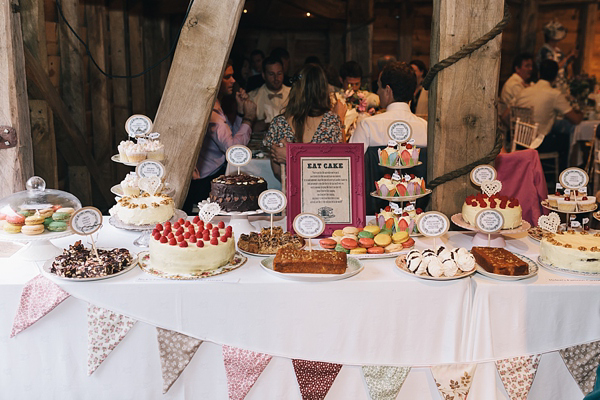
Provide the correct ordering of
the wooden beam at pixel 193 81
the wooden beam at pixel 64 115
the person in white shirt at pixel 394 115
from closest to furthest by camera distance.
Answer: the wooden beam at pixel 193 81, the person in white shirt at pixel 394 115, the wooden beam at pixel 64 115

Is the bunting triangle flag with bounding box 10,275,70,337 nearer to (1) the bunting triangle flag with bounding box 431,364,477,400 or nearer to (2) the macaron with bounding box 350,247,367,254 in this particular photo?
(2) the macaron with bounding box 350,247,367,254

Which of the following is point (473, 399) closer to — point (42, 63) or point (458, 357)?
point (458, 357)

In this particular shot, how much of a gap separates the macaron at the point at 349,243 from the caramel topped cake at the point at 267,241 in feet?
0.55

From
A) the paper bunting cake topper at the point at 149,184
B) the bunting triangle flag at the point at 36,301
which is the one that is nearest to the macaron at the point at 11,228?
the bunting triangle flag at the point at 36,301

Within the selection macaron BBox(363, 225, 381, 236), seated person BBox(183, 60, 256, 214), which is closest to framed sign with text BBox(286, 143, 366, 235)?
macaron BBox(363, 225, 381, 236)

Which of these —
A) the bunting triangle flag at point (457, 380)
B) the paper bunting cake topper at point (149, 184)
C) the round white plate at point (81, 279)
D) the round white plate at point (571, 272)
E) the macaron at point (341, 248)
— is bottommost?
the bunting triangle flag at point (457, 380)

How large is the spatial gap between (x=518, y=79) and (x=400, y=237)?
5.08 m

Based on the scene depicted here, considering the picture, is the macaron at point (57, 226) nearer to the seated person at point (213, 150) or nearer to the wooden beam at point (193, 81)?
the wooden beam at point (193, 81)

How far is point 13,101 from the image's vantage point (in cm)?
273

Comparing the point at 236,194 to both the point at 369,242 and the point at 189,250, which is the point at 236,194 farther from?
the point at 369,242

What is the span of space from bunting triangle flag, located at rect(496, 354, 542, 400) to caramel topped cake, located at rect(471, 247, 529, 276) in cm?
31

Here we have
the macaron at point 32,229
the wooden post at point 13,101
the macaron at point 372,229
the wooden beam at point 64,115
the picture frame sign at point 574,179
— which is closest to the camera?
the macaron at point 32,229

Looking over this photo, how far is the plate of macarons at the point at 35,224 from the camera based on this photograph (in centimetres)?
226

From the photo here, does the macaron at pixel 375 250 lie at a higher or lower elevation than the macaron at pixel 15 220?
lower
